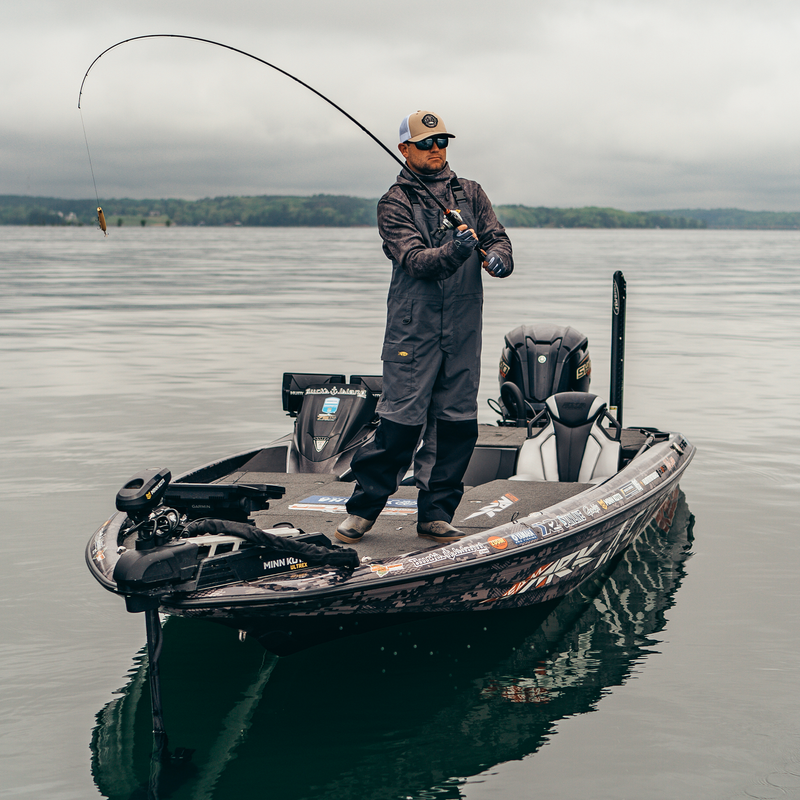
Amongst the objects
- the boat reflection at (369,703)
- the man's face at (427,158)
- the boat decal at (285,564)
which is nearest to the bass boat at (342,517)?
the boat decal at (285,564)

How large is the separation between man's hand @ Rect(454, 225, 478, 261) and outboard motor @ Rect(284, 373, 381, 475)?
105 inches

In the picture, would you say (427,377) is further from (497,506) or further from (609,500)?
(609,500)

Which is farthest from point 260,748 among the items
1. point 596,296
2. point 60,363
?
point 596,296

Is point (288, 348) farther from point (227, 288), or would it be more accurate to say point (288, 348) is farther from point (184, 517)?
point (227, 288)

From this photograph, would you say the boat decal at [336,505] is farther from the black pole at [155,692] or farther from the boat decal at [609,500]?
the black pole at [155,692]

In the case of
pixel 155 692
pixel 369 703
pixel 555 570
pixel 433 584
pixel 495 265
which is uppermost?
pixel 495 265

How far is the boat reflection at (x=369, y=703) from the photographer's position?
383 cm

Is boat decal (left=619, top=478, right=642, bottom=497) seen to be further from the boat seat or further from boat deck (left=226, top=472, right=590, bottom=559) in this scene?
the boat seat

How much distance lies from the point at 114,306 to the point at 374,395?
60.8 feet

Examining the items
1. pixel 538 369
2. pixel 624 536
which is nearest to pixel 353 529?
pixel 624 536

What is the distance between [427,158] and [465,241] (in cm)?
56

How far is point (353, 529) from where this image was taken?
4.64m

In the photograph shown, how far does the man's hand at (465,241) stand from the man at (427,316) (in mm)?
116

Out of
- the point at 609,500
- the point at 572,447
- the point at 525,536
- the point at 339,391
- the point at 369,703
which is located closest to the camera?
the point at 369,703
